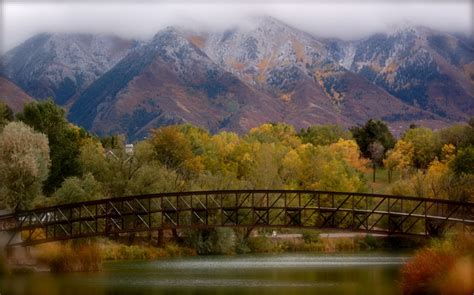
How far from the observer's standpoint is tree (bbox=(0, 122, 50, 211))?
90.2 m

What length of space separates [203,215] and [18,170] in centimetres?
2090

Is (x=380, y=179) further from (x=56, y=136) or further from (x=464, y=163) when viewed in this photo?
(x=56, y=136)

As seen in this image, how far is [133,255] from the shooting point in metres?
98.3

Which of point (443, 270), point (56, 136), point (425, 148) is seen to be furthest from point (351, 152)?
point (443, 270)

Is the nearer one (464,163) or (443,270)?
(443,270)

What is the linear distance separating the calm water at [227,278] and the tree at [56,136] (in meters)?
21.2

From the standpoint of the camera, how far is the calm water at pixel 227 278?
2554 inches

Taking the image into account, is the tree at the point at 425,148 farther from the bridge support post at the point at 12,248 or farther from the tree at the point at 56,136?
the bridge support post at the point at 12,248

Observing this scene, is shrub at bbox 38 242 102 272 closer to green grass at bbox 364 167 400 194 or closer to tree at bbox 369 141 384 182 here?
green grass at bbox 364 167 400 194

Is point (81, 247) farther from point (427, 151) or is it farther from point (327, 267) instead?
point (427, 151)

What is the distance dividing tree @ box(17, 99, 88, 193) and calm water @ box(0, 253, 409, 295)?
2116 cm

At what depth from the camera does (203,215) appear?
102500mm

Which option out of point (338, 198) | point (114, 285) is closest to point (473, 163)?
point (338, 198)

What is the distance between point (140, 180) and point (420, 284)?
53458 mm
